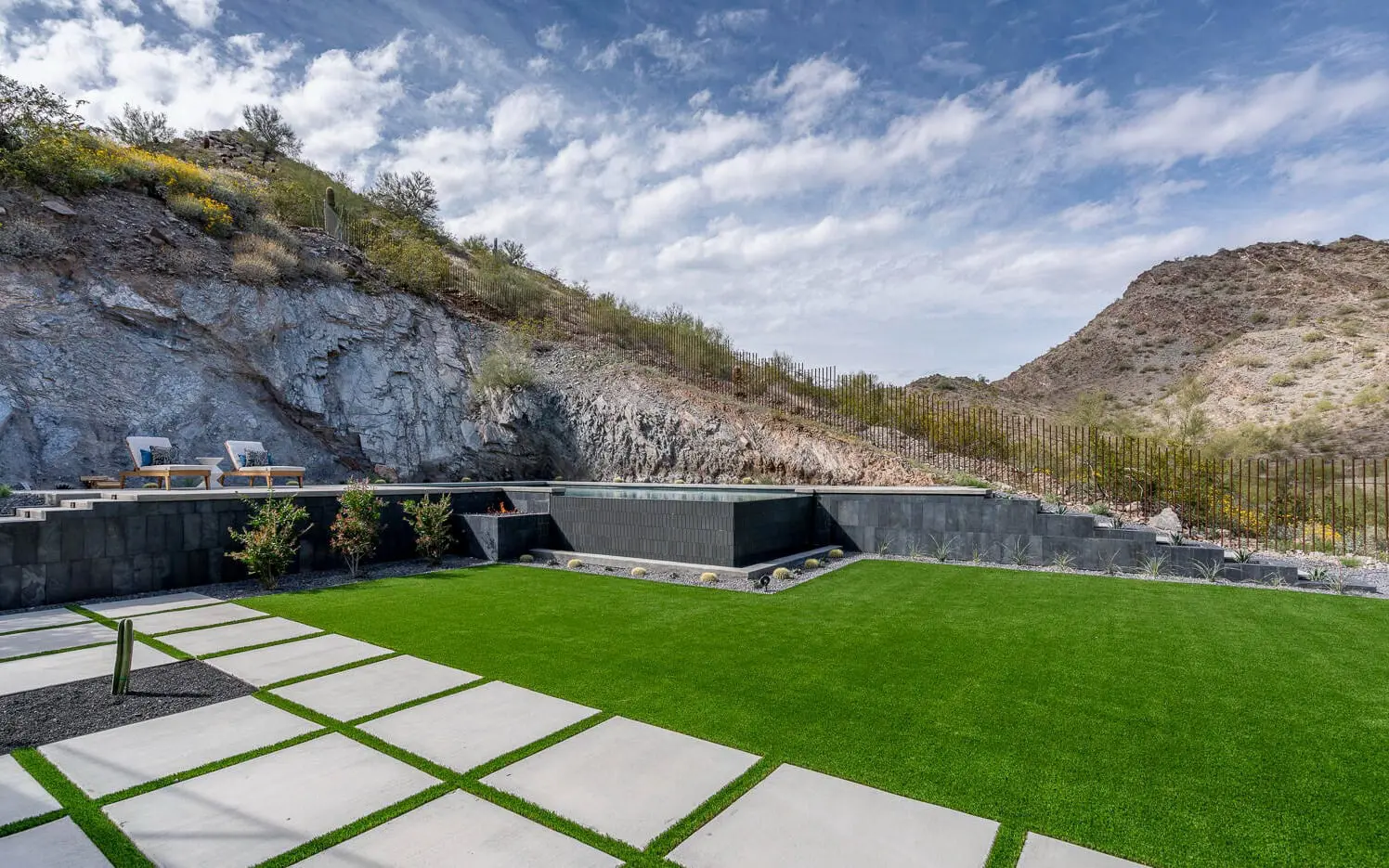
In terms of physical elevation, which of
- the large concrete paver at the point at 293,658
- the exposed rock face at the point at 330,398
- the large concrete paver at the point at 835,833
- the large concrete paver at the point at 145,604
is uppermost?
the exposed rock face at the point at 330,398

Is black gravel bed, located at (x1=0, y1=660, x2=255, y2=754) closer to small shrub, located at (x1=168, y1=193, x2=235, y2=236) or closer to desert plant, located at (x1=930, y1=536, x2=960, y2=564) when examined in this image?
desert plant, located at (x1=930, y1=536, x2=960, y2=564)

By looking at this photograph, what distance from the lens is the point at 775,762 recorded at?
2420mm

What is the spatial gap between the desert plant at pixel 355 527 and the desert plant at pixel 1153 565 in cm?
868

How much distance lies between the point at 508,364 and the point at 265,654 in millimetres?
10259

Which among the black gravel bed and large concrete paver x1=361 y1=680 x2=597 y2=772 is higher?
large concrete paver x1=361 y1=680 x2=597 y2=772

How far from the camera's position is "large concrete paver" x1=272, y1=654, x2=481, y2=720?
307 cm

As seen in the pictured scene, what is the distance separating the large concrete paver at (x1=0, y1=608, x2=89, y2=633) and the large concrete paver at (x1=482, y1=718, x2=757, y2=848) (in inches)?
191

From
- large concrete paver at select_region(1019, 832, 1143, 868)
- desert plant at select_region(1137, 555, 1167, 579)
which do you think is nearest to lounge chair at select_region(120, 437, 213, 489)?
large concrete paver at select_region(1019, 832, 1143, 868)

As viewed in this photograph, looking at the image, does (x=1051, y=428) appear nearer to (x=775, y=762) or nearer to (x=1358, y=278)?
(x=775, y=762)

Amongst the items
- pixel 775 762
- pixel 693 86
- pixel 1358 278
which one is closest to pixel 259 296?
pixel 693 86

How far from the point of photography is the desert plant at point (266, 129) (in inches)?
875

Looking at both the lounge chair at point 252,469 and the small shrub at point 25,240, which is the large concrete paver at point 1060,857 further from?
the small shrub at point 25,240

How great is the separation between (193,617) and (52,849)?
12.4 feet

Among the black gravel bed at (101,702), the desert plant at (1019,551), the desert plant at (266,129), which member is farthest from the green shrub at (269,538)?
the desert plant at (266,129)
